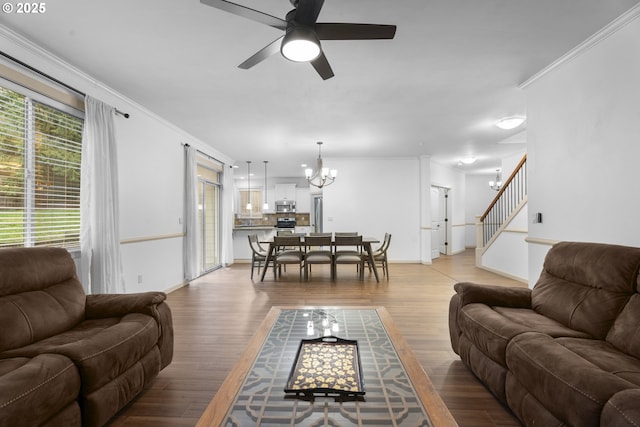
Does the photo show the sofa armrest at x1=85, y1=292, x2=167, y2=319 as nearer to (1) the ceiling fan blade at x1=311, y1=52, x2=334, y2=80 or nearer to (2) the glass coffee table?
(2) the glass coffee table

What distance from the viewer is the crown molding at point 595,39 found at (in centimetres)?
230

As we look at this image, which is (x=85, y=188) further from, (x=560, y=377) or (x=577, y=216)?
(x=577, y=216)

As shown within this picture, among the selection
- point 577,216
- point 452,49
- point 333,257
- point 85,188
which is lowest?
point 333,257

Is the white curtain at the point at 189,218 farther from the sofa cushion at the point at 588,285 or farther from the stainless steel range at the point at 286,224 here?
the stainless steel range at the point at 286,224

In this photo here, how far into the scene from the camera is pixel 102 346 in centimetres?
169

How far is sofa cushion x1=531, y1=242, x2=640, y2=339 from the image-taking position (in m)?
1.86

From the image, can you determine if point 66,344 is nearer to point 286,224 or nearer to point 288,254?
point 288,254

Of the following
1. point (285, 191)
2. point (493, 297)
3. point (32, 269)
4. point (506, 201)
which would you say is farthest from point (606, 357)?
point (285, 191)

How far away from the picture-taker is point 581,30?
8.18 feet

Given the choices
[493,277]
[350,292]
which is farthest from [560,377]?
[493,277]

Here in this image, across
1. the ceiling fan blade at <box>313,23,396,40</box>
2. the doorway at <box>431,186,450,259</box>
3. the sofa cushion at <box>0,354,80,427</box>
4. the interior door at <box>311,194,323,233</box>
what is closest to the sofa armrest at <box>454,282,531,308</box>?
the ceiling fan blade at <box>313,23,396,40</box>

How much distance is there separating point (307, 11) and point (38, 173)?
2810 millimetres

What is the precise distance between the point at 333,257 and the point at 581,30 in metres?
4.36

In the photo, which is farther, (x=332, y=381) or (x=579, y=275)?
(x=579, y=275)
